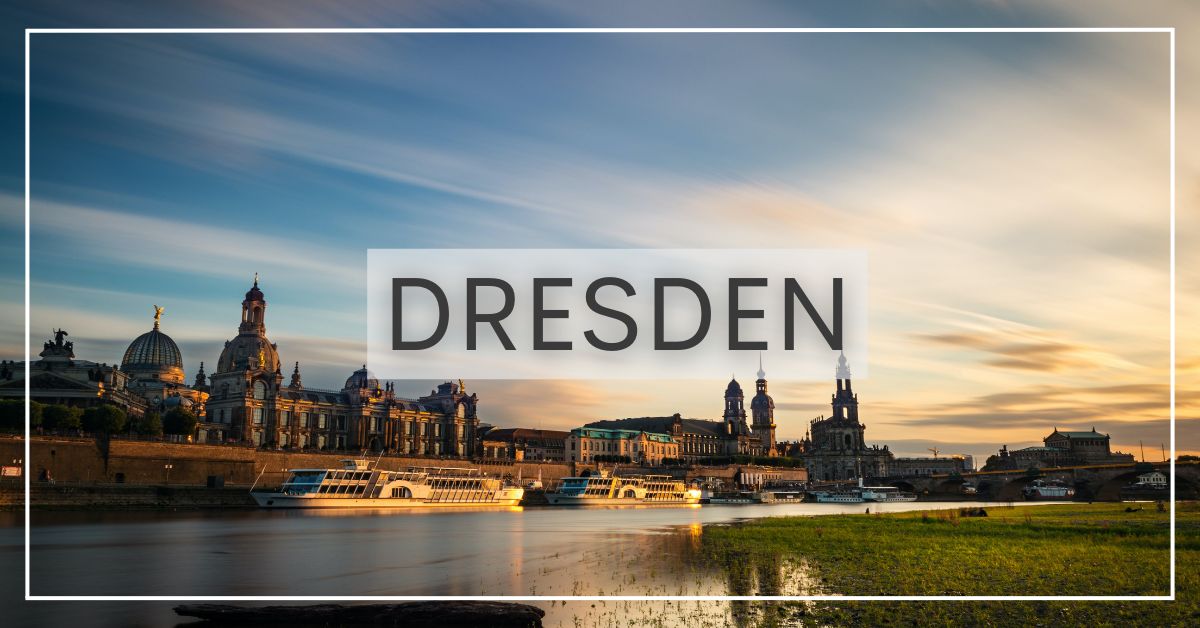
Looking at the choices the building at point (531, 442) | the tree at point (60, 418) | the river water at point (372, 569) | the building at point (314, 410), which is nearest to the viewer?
the river water at point (372, 569)

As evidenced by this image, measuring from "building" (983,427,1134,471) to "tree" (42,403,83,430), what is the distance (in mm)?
123397

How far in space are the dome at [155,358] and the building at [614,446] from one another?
48.8 metres

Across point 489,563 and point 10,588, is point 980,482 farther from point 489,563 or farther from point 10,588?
point 10,588

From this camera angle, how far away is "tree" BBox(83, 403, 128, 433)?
57.1m

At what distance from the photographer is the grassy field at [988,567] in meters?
12.6

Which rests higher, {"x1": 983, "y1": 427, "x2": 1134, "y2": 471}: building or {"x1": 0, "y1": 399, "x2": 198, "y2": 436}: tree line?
{"x1": 0, "y1": 399, "x2": 198, "y2": 436}: tree line

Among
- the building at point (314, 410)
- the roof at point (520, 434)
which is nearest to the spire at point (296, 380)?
the building at point (314, 410)

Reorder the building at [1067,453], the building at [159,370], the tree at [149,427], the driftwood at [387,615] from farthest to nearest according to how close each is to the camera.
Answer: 1. the building at [1067,453]
2. the building at [159,370]
3. the tree at [149,427]
4. the driftwood at [387,615]

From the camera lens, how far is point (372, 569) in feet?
69.4

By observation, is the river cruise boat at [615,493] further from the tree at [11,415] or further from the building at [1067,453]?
the building at [1067,453]

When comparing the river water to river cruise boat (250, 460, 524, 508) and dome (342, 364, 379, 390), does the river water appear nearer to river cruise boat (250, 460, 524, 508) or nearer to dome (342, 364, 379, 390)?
river cruise boat (250, 460, 524, 508)

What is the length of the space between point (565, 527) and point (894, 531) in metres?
15.8

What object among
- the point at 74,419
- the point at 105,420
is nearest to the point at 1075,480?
the point at 105,420

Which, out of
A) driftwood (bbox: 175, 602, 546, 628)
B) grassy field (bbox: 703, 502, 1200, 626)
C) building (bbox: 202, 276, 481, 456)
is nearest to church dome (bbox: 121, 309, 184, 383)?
building (bbox: 202, 276, 481, 456)
